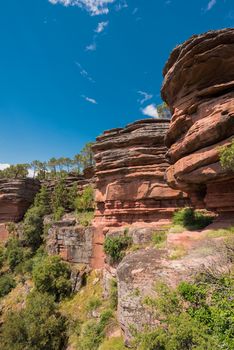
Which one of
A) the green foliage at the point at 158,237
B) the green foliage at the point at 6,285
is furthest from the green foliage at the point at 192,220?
the green foliage at the point at 6,285

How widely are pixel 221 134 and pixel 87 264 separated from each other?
15622 mm

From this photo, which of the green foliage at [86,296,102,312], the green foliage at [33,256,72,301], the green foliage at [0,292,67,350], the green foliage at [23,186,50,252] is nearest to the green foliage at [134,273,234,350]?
the green foliage at [86,296,102,312]

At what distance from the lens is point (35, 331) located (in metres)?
12.6

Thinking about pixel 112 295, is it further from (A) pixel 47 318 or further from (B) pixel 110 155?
(B) pixel 110 155

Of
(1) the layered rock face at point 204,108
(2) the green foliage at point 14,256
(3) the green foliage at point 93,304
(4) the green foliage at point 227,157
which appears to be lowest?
(3) the green foliage at point 93,304

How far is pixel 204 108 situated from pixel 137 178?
9205 mm

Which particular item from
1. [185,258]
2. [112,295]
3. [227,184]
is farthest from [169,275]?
[112,295]

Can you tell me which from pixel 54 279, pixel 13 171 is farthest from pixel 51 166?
pixel 54 279

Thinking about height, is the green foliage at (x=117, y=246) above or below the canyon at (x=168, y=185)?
below

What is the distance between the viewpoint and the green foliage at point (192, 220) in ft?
40.5

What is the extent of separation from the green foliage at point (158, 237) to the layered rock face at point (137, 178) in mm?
4165

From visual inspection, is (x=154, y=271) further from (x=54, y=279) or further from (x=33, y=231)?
(x=33, y=231)

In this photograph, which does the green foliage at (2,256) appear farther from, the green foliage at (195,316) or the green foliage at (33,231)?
the green foliage at (195,316)

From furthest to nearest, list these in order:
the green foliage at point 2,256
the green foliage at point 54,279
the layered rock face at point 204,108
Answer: the green foliage at point 2,256, the green foliage at point 54,279, the layered rock face at point 204,108
